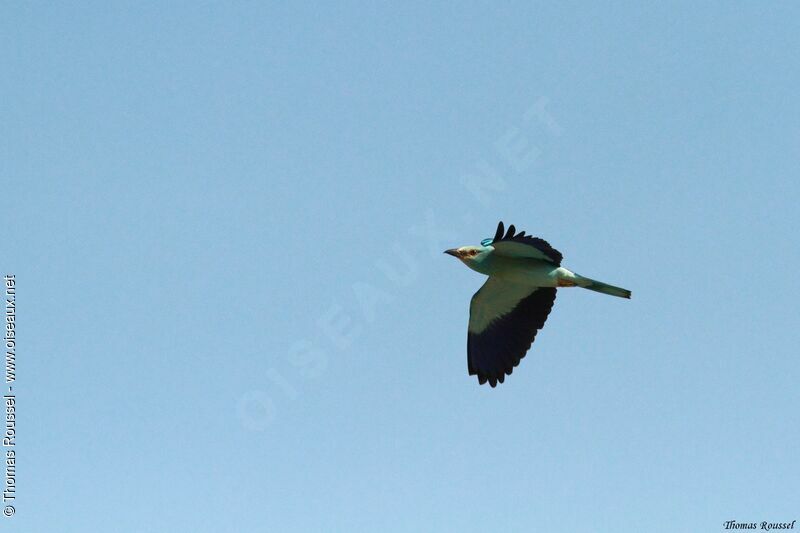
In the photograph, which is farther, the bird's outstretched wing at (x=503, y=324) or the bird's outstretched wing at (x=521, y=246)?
the bird's outstretched wing at (x=503, y=324)

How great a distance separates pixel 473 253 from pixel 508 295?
4.81 feet

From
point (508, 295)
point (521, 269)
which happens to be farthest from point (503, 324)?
point (521, 269)

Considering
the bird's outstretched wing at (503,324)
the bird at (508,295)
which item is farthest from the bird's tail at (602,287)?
the bird's outstretched wing at (503,324)

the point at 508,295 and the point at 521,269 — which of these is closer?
the point at 521,269

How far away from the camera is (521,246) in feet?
74.9

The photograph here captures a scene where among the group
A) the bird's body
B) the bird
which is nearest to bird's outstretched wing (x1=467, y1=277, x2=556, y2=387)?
the bird

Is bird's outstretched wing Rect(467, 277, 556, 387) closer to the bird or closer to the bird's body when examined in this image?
the bird

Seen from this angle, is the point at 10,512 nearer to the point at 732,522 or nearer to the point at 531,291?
the point at 531,291

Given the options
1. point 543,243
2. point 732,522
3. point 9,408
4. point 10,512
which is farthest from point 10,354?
point 732,522

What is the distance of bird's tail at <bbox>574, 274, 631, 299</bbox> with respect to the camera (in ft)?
76.2

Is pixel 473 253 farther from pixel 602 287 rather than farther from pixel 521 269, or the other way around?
pixel 602 287

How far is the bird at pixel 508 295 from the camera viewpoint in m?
23.2

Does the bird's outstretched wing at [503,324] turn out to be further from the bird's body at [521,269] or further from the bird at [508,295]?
the bird's body at [521,269]

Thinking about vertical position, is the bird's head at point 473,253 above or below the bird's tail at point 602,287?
above
